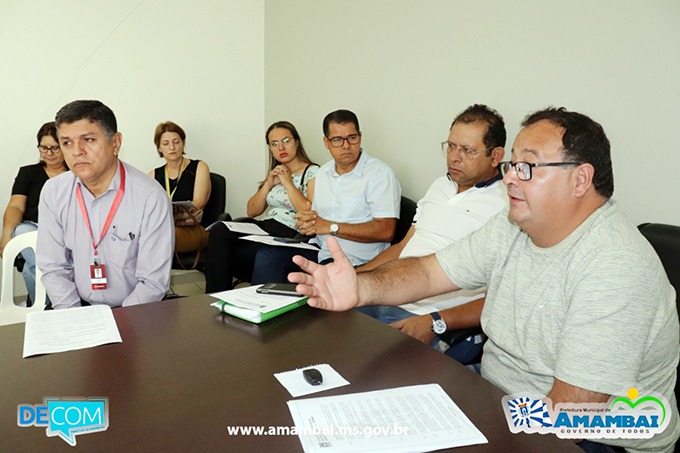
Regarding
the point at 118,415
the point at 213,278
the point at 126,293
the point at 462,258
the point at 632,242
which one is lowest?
the point at 213,278

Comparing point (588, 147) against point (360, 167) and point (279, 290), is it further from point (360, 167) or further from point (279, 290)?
point (360, 167)

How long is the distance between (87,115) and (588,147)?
195cm

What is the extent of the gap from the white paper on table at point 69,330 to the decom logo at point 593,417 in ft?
3.21

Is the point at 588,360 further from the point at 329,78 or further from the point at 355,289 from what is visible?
the point at 329,78

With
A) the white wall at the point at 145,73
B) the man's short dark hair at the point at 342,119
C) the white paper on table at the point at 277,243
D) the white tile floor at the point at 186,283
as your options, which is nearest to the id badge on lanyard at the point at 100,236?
the white paper on table at the point at 277,243

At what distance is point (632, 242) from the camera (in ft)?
4.01

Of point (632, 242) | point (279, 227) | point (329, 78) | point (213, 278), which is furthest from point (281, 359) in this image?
point (329, 78)

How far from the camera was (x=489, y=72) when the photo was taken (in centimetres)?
259

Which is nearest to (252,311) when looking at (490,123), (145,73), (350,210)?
(490,123)

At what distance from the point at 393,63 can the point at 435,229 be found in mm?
1381

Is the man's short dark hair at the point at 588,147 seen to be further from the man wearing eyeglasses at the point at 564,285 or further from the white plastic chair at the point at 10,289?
the white plastic chair at the point at 10,289

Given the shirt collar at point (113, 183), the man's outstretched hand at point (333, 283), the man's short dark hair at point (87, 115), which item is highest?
the man's short dark hair at point (87, 115)

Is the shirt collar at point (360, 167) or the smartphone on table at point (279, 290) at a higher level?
the shirt collar at point (360, 167)

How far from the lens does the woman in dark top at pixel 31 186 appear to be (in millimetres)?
3896
